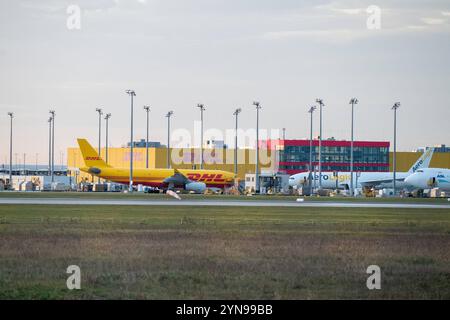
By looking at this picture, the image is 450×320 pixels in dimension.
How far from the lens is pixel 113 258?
3000 cm

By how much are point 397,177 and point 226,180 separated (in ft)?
113

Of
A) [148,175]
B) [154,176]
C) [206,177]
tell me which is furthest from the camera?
[206,177]

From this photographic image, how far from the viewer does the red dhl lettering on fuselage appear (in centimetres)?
13700

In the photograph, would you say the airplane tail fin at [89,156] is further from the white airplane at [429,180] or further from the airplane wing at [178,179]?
the white airplane at [429,180]

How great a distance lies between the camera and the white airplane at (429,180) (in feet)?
457

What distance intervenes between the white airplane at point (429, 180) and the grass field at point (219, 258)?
89.6 metres

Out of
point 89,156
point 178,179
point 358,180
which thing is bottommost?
point 358,180

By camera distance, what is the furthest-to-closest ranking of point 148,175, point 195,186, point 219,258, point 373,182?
point 373,182, point 148,175, point 195,186, point 219,258

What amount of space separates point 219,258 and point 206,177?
107 m

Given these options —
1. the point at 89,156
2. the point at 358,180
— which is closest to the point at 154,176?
the point at 89,156

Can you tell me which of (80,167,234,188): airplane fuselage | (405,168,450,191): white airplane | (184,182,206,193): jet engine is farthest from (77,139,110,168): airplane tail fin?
(405,168,450,191): white airplane

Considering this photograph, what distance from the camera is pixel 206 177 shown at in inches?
5423

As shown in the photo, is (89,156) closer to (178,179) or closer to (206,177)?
(178,179)
